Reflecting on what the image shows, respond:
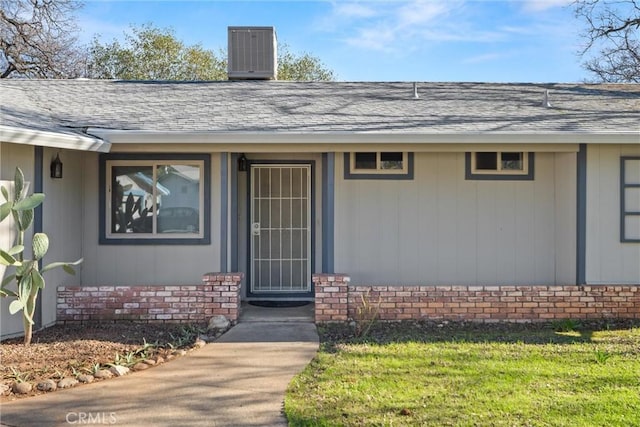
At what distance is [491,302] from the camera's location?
7.22 metres

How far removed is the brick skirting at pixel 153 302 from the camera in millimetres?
7086

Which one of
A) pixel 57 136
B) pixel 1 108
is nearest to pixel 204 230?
pixel 57 136

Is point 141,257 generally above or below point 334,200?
below

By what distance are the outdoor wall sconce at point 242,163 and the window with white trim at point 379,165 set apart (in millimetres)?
1670

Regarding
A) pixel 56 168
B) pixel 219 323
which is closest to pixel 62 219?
pixel 56 168

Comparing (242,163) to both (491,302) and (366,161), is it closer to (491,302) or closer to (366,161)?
(366,161)

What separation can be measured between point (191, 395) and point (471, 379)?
2.47m

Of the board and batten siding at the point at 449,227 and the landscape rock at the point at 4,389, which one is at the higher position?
the board and batten siding at the point at 449,227

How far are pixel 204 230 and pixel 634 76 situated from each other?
18.4 metres

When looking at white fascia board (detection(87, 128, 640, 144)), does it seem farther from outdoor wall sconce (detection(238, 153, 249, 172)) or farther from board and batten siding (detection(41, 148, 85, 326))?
outdoor wall sconce (detection(238, 153, 249, 172))

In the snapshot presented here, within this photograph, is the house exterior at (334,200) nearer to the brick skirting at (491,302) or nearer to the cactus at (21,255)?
the brick skirting at (491,302)

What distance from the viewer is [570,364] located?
5.36 meters

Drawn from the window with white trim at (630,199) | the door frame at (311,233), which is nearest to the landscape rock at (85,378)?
the door frame at (311,233)

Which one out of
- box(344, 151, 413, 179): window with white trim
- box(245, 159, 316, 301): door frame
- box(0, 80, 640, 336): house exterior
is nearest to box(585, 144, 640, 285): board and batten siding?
box(0, 80, 640, 336): house exterior
